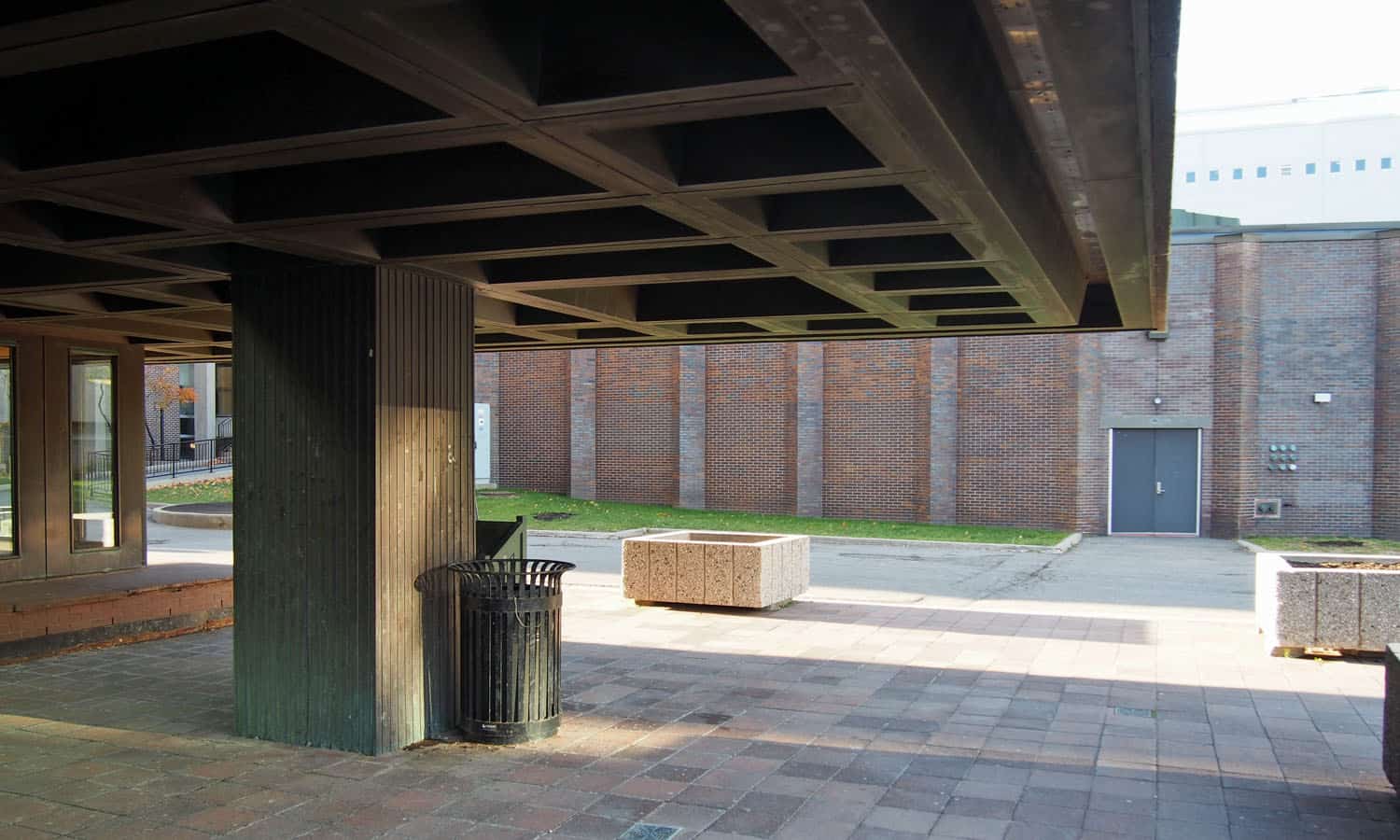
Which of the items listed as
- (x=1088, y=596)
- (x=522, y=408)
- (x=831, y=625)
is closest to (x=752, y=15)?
(x=831, y=625)

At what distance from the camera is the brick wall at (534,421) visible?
31.3 meters

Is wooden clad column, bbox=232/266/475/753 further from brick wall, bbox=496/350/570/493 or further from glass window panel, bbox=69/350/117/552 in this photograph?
brick wall, bbox=496/350/570/493

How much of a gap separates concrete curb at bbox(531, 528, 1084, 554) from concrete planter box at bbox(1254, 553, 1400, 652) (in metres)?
11.2

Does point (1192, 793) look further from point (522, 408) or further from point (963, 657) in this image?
point (522, 408)

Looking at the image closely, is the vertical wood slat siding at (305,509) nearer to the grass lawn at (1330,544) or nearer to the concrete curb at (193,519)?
the concrete curb at (193,519)

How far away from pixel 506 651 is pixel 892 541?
53.8 ft

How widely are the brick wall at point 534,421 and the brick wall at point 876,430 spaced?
796 centimetres

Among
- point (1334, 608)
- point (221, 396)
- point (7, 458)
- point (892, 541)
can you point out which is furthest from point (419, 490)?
point (221, 396)

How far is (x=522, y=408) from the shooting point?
104 ft

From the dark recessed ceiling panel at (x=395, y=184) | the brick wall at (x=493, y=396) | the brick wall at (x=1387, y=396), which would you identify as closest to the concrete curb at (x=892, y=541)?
the brick wall at (x=1387, y=396)

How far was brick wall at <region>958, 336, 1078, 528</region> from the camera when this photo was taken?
25281 millimetres

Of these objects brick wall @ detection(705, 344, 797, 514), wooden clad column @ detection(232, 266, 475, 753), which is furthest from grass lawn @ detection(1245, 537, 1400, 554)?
wooden clad column @ detection(232, 266, 475, 753)

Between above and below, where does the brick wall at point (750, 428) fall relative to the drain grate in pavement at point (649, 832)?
above

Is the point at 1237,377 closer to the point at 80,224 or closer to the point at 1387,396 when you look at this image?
the point at 1387,396
